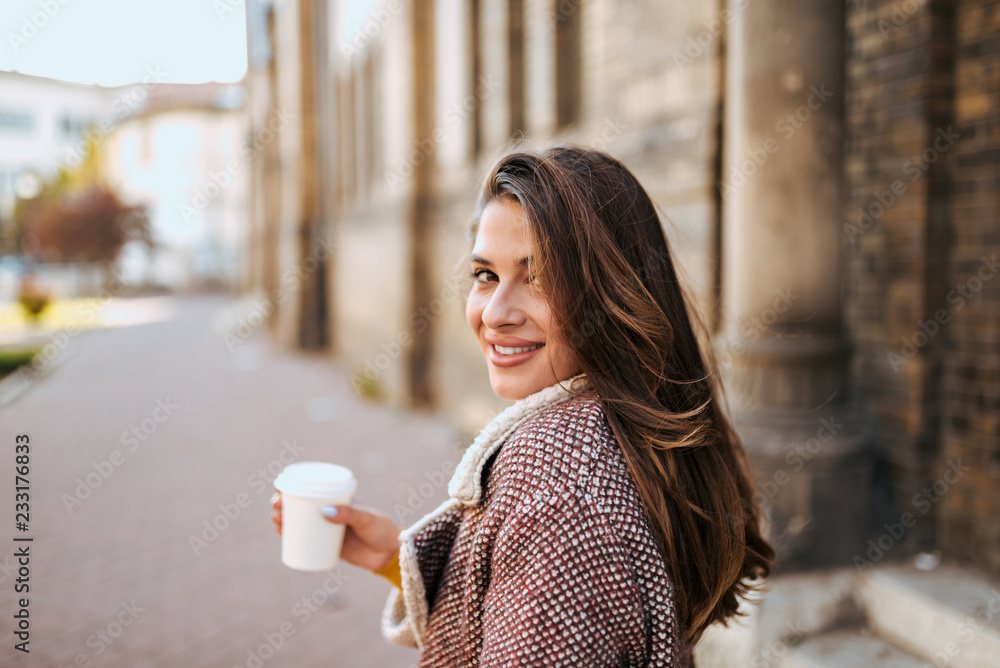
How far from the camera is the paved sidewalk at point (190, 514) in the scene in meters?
3.74

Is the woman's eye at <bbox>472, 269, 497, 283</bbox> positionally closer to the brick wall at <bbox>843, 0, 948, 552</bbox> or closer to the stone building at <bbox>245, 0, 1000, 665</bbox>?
the stone building at <bbox>245, 0, 1000, 665</bbox>

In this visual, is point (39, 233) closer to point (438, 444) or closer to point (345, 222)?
point (345, 222)

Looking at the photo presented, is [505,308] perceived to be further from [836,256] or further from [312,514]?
[836,256]

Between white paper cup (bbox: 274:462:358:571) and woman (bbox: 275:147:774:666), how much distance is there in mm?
305

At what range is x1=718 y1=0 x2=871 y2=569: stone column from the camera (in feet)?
10.6

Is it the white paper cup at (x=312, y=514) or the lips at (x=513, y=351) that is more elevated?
the lips at (x=513, y=351)

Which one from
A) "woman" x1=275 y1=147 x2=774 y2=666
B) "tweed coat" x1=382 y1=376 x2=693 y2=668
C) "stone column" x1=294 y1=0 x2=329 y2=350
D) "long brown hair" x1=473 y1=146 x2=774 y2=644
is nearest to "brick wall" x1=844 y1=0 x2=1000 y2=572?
"woman" x1=275 y1=147 x2=774 y2=666

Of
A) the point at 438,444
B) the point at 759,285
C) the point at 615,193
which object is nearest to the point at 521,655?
the point at 615,193

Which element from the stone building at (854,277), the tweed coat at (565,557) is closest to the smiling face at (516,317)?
the tweed coat at (565,557)

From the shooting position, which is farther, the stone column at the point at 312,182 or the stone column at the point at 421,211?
the stone column at the point at 312,182

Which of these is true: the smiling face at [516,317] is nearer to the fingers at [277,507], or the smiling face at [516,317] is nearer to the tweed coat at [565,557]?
the tweed coat at [565,557]

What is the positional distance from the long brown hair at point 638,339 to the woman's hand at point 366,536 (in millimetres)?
732

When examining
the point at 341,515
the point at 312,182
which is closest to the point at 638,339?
the point at 341,515

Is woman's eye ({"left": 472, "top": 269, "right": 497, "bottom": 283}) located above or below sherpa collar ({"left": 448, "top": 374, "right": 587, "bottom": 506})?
above
